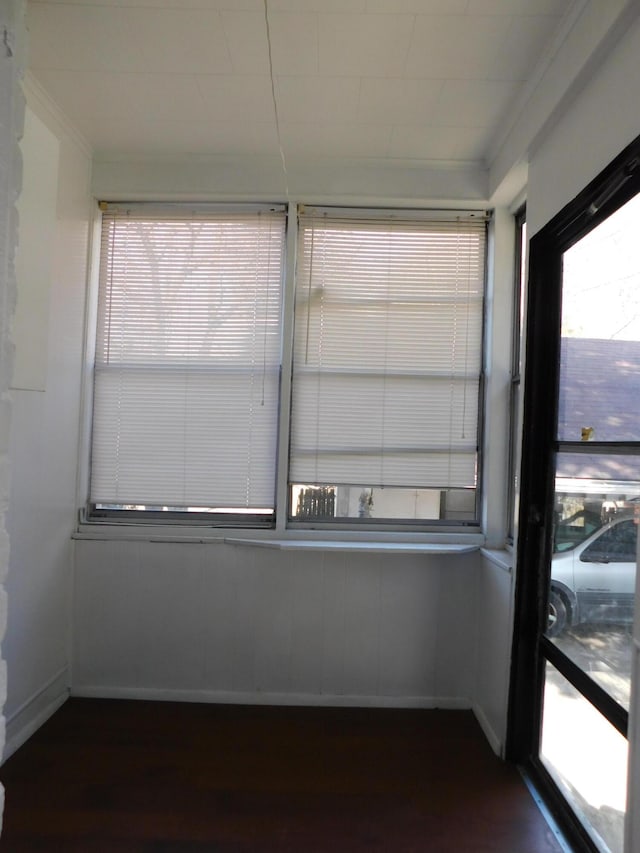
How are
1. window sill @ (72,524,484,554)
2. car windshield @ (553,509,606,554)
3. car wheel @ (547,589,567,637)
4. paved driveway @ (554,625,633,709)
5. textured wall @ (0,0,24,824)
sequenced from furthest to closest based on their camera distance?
window sill @ (72,524,484,554) → car wheel @ (547,589,567,637) → car windshield @ (553,509,606,554) → paved driveway @ (554,625,633,709) → textured wall @ (0,0,24,824)

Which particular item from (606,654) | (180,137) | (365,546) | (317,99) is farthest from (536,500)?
(180,137)

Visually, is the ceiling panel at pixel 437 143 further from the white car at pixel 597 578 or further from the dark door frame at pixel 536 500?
the white car at pixel 597 578

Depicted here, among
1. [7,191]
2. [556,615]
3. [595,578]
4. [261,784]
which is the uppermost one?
[7,191]

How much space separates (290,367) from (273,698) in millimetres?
1834

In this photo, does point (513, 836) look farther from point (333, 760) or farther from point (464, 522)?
point (464, 522)

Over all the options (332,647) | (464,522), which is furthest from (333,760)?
(464,522)

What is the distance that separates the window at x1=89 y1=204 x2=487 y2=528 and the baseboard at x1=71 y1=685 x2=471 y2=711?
935 millimetres

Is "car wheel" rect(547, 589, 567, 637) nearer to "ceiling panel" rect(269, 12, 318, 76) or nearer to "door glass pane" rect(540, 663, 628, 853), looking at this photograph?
"door glass pane" rect(540, 663, 628, 853)

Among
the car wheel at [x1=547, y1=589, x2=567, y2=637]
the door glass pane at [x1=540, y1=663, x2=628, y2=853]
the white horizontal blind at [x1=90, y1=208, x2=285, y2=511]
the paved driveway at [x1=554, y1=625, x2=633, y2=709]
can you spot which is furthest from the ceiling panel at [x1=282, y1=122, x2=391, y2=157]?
the door glass pane at [x1=540, y1=663, x2=628, y2=853]

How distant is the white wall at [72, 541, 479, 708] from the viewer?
3.27 m

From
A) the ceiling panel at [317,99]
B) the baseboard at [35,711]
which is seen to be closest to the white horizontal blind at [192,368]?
the ceiling panel at [317,99]

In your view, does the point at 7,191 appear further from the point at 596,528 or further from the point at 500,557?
the point at 500,557

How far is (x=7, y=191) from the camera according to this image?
4.92 ft

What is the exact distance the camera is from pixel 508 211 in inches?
130
